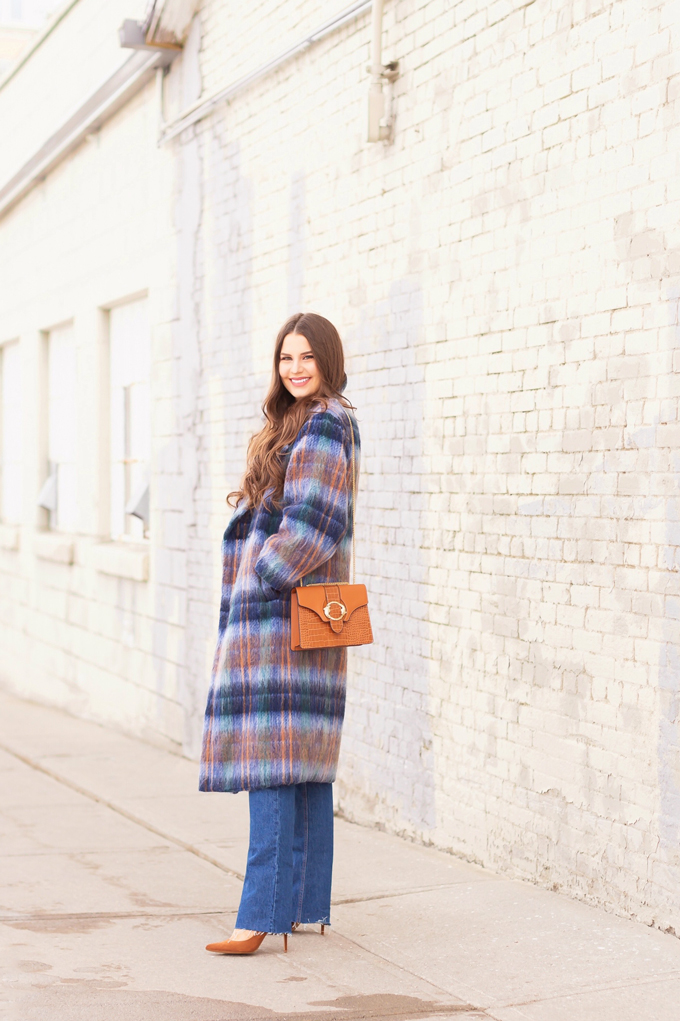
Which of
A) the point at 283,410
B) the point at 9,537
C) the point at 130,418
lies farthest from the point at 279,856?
the point at 9,537

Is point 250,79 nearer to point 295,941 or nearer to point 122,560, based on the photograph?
point 122,560

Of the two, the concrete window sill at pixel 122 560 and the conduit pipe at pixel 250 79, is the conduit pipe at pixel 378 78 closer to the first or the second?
the conduit pipe at pixel 250 79

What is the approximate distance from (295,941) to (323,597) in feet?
3.83

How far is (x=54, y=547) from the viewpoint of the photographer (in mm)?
11148

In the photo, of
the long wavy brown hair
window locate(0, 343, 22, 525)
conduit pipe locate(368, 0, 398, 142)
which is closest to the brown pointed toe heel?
the long wavy brown hair

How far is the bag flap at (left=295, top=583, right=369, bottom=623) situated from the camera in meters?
3.97

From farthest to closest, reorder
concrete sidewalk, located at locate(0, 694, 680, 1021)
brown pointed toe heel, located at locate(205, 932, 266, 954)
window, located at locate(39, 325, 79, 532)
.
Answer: window, located at locate(39, 325, 79, 532)
brown pointed toe heel, located at locate(205, 932, 266, 954)
concrete sidewalk, located at locate(0, 694, 680, 1021)

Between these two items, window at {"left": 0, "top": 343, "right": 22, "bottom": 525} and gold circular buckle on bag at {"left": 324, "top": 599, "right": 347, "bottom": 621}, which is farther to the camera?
window at {"left": 0, "top": 343, "right": 22, "bottom": 525}

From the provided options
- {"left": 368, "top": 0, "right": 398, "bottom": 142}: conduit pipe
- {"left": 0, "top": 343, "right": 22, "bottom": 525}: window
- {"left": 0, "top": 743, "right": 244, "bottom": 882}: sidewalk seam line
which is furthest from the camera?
{"left": 0, "top": 343, "right": 22, "bottom": 525}: window

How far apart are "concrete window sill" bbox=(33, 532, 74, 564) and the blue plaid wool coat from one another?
6.97 m

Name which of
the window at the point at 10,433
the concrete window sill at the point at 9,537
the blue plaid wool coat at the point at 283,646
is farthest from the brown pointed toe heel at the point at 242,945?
the window at the point at 10,433

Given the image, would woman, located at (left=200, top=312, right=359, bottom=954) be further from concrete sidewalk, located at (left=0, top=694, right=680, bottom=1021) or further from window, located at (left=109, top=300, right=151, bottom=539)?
window, located at (left=109, top=300, right=151, bottom=539)

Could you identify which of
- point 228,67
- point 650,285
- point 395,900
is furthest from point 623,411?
point 228,67

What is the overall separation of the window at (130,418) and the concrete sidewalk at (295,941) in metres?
3.79
